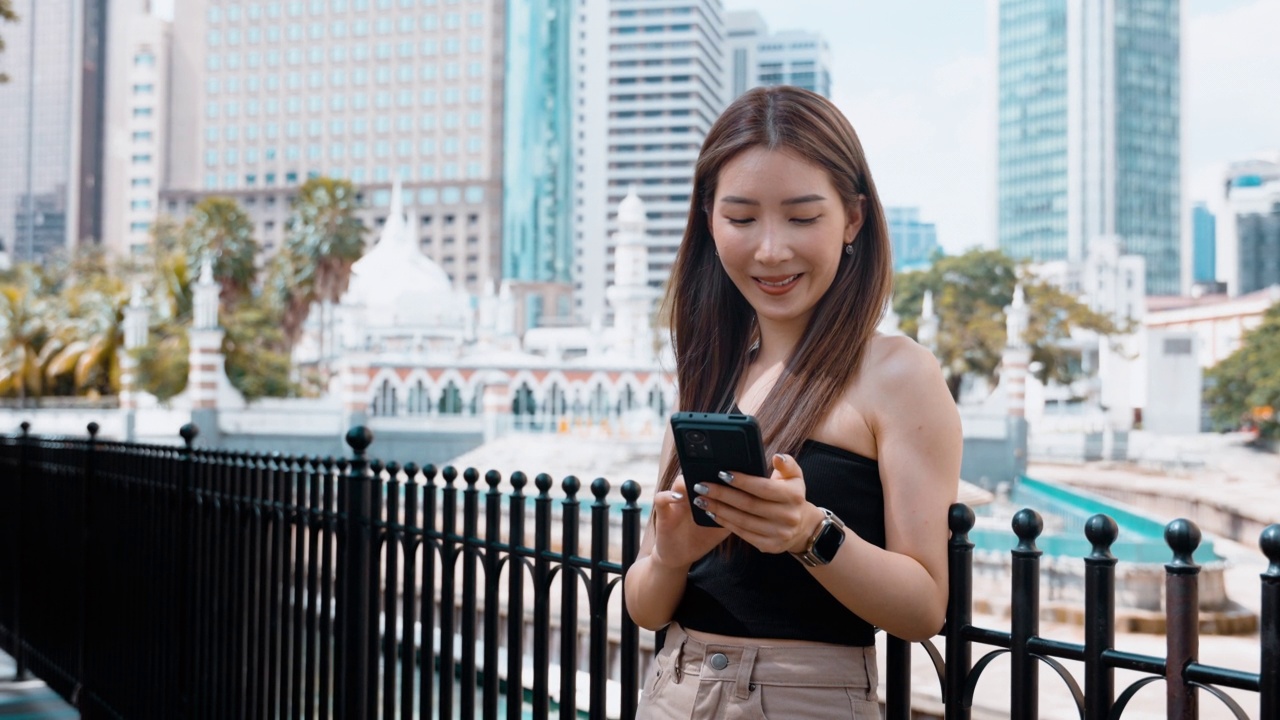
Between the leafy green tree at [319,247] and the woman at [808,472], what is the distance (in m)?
44.9

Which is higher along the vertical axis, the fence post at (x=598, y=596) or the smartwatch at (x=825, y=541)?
the smartwatch at (x=825, y=541)

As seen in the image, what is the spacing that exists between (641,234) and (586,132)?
52.9 meters

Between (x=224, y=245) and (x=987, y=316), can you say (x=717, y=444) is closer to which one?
(x=987, y=316)

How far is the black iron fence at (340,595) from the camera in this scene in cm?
170

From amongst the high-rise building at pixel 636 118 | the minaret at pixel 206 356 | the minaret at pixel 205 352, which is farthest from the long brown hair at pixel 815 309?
the high-rise building at pixel 636 118

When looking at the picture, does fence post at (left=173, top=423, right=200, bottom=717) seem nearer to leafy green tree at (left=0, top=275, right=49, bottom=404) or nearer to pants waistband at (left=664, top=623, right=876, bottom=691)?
pants waistband at (left=664, top=623, right=876, bottom=691)

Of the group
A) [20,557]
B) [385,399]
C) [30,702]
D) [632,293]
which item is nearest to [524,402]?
[385,399]

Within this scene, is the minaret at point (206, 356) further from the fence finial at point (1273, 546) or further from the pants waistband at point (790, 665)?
the fence finial at point (1273, 546)

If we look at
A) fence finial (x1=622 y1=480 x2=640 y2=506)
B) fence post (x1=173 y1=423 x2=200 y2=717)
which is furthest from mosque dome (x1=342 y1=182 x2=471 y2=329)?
fence finial (x1=622 y1=480 x2=640 y2=506)

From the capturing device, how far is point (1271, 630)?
1.46 m

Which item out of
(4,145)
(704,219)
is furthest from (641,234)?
(4,145)

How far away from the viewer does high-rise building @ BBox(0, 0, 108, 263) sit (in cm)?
10269

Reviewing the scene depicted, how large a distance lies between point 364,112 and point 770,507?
87.7m

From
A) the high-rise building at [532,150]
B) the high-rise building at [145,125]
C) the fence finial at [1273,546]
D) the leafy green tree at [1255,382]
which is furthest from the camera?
the high-rise building at [145,125]
